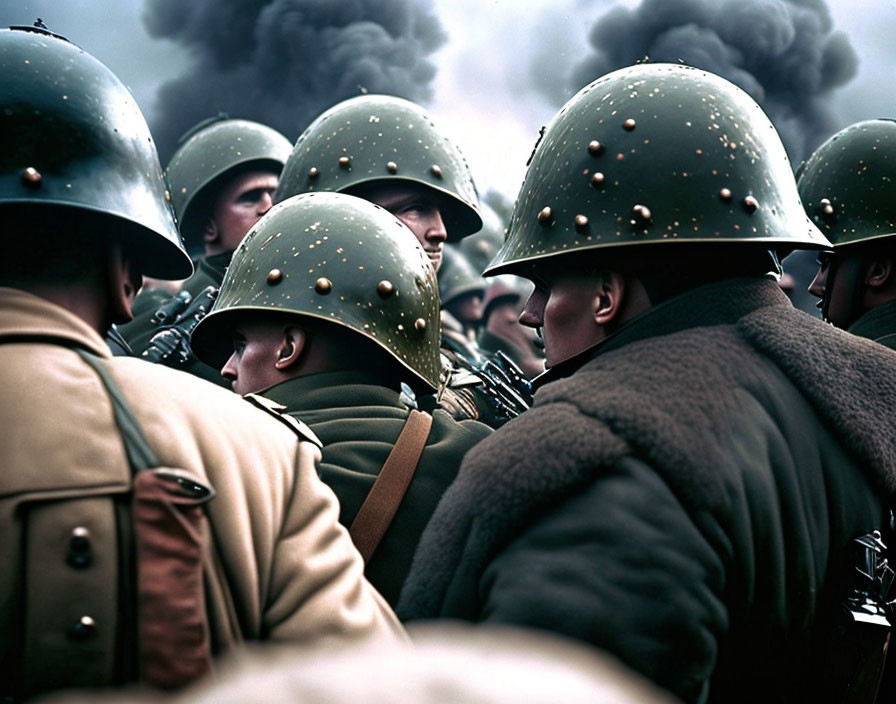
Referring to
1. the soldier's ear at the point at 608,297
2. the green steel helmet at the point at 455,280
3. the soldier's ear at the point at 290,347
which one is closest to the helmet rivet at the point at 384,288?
the soldier's ear at the point at 290,347

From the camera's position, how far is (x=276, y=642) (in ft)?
6.72

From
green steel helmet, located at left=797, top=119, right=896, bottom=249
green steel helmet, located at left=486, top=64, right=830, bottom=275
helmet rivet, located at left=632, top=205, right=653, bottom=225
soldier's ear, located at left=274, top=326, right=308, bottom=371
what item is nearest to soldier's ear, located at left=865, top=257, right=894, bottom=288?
green steel helmet, located at left=797, top=119, right=896, bottom=249

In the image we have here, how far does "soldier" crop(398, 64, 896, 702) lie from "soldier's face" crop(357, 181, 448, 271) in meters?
2.49

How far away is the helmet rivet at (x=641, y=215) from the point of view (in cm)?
297

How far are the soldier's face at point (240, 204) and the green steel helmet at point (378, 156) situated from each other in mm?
845

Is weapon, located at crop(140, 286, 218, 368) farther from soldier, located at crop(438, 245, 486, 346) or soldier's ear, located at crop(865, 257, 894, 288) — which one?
soldier, located at crop(438, 245, 486, 346)

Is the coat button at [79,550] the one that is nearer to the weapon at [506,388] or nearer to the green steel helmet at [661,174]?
the green steel helmet at [661,174]

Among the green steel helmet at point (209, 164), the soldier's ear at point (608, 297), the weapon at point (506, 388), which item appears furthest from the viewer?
the green steel helmet at point (209, 164)

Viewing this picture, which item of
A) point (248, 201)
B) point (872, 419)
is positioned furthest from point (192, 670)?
point (248, 201)

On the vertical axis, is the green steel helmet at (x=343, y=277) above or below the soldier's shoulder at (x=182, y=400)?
below

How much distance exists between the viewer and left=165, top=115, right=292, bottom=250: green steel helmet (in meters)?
6.81

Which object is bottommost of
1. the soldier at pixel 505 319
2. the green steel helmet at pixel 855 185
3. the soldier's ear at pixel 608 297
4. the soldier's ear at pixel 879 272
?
the soldier at pixel 505 319

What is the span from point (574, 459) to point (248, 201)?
503cm

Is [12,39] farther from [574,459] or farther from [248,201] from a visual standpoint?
[248,201]
